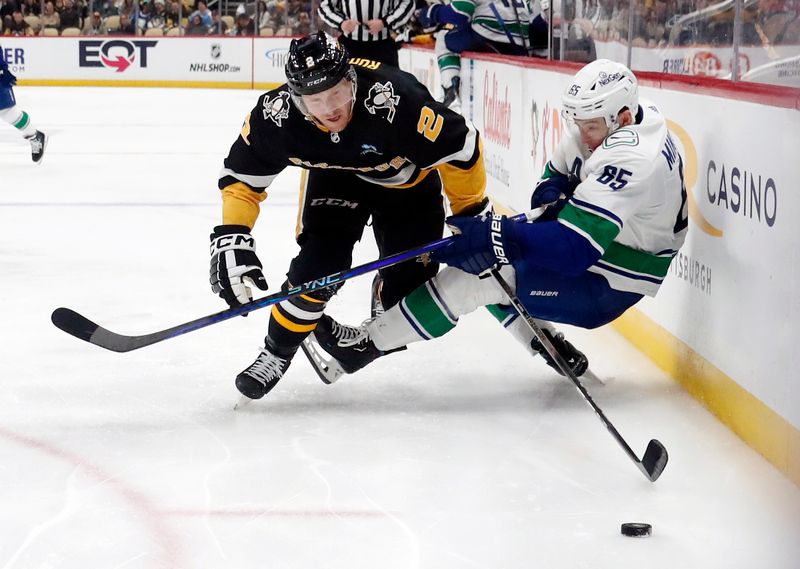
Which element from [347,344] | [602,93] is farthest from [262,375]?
[602,93]

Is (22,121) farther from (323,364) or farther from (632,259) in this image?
(632,259)

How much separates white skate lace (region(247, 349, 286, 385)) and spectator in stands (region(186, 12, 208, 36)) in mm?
11245

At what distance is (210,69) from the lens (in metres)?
13.5

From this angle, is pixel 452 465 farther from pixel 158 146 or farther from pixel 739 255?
pixel 158 146

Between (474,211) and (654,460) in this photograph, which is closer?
(654,460)

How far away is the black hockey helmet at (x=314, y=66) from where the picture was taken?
2402 mm

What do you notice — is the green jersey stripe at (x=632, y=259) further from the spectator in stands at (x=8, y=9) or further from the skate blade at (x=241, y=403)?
the spectator in stands at (x=8, y=9)

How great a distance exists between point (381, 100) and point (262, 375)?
68cm

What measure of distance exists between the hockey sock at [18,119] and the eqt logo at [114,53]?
265 inches

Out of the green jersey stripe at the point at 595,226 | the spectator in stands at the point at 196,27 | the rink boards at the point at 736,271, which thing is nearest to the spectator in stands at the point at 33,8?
the spectator in stands at the point at 196,27

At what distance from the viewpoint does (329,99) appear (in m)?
2.46

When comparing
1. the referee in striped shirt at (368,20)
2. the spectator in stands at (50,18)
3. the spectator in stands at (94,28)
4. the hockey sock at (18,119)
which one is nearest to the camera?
the referee in striped shirt at (368,20)

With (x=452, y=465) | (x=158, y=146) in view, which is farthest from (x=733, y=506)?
(x=158, y=146)

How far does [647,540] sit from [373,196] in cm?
116
